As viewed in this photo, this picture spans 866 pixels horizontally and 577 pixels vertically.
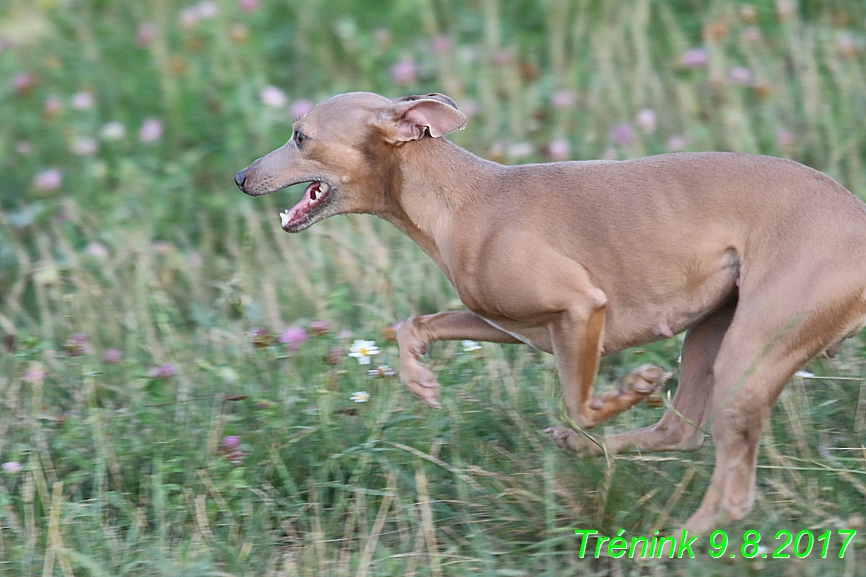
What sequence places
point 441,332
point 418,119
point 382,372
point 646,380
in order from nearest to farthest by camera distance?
point 646,380
point 418,119
point 441,332
point 382,372

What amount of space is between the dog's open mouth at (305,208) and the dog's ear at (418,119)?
347mm

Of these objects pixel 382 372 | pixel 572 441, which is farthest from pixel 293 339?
pixel 572 441

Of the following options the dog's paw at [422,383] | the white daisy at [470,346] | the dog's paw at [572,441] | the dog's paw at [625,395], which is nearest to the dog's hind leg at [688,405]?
the dog's paw at [572,441]

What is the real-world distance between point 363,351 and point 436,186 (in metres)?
0.87

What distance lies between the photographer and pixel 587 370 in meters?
4.40

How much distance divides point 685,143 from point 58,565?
430cm

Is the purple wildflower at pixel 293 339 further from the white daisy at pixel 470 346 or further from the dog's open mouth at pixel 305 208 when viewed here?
the white daisy at pixel 470 346

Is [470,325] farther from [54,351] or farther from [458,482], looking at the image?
[54,351]

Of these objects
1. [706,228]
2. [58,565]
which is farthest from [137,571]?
[706,228]

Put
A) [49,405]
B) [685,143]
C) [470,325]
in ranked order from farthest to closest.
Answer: [685,143]
[49,405]
[470,325]

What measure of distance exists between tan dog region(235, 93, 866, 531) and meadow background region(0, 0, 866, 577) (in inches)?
10.7

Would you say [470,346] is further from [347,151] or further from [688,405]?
[347,151]

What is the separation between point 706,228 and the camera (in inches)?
167

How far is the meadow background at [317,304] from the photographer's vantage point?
425 cm
